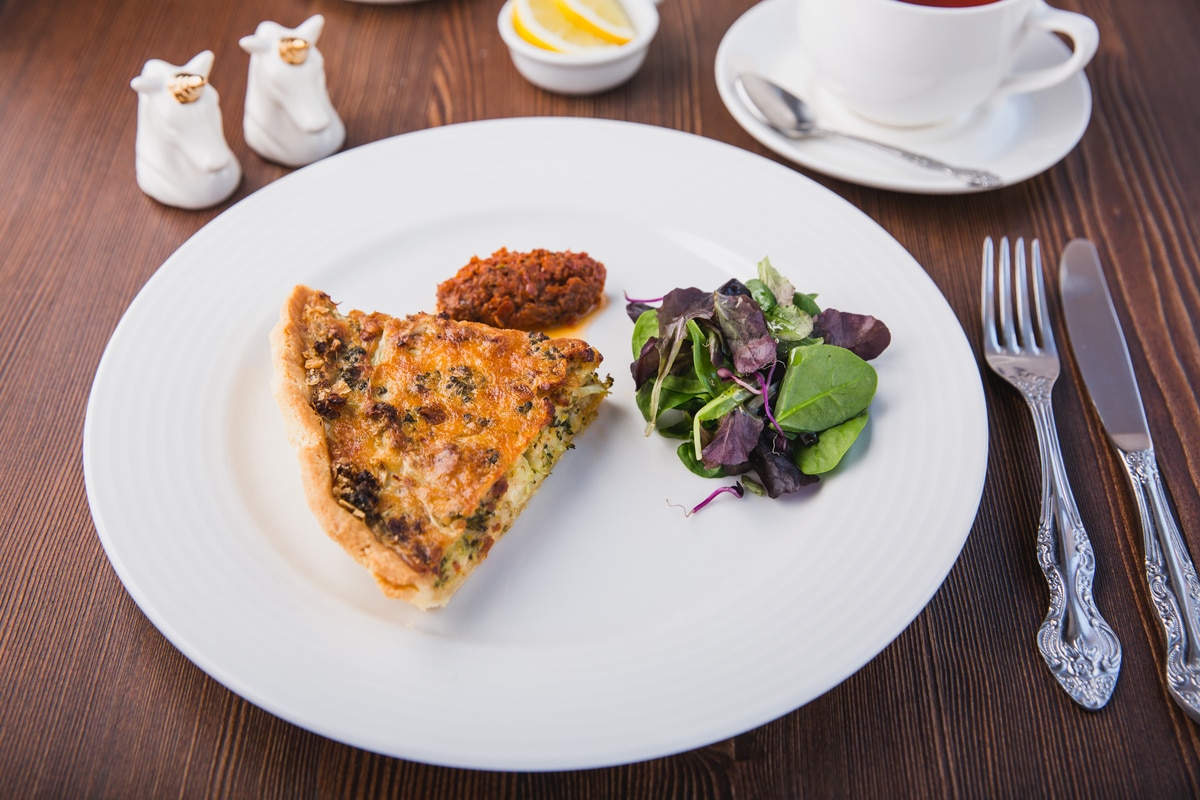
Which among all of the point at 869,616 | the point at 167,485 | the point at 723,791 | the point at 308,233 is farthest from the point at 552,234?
the point at 723,791

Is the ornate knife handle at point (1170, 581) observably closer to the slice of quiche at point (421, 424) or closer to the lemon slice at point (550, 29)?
the slice of quiche at point (421, 424)

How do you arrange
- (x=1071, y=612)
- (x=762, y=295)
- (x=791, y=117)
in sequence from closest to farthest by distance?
(x=1071, y=612) < (x=762, y=295) < (x=791, y=117)

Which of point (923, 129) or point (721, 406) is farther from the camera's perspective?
point (923, 129)

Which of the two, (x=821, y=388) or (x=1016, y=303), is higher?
(x=821, y=388)

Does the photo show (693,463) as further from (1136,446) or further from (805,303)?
(1136,446)

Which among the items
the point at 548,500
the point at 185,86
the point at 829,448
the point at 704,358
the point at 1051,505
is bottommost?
the point at 548,500

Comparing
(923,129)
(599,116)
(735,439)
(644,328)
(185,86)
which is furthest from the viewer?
(599,116)

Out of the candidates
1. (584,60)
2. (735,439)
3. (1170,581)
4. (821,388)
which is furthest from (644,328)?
(1170,581)

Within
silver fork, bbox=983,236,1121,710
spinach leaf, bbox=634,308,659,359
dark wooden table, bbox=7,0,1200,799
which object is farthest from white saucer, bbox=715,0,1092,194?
spinach leaf, bbox=634,308,659,359
